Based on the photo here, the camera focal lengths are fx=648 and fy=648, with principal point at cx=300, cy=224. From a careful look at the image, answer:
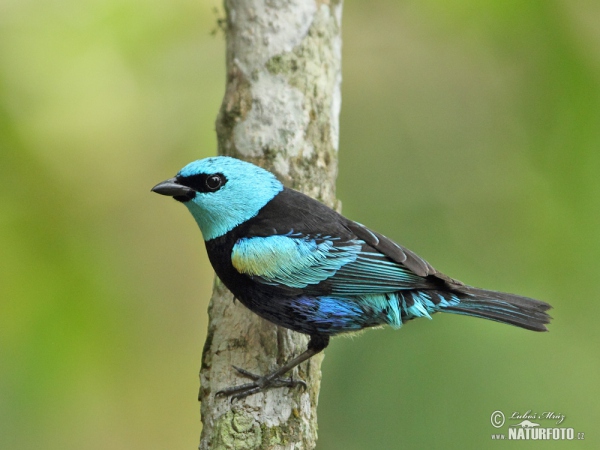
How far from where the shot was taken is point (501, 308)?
3.06 meters

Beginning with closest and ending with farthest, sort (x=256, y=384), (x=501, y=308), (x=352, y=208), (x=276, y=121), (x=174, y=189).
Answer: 1. (x=256, y=384)
2. (x=501, y=308)
3. (x=174, y=189)
4. (x=276, y=121)
5. (x=352, y=208)

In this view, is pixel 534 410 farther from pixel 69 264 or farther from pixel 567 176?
pixel 69 264

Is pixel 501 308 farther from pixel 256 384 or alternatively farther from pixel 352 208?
pixel 352 208

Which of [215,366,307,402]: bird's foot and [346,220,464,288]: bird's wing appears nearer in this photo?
[215,366,307,402]: bird's foot

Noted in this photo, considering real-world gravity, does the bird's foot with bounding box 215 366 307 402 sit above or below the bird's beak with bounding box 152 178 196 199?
below

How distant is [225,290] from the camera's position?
3.44 m

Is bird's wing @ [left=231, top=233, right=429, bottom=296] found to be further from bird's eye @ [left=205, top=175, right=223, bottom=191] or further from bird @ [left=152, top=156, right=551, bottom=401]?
bird's eye @ [left=205, top=175, right=223, bottom=191]

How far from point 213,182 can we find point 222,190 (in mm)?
61

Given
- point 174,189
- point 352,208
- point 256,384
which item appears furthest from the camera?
point 352,208

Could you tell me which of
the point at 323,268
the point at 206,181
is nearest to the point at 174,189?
the point at 206,181

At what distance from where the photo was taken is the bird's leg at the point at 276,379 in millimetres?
2896

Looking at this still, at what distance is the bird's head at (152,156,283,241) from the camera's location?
3262 mm

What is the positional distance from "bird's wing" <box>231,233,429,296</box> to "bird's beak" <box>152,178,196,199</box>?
0.42 m

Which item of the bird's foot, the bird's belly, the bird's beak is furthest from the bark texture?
the bird's beak
